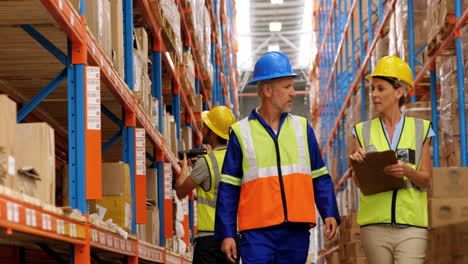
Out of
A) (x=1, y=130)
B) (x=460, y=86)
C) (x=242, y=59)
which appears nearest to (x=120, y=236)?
(x=1, y=130)

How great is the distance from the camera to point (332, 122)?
883 inches

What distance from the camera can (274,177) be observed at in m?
3.92

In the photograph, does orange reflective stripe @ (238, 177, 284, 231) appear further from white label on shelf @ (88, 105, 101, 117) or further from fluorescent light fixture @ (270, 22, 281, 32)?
fluorescent light fixture @ (270, 22, 281, 32)

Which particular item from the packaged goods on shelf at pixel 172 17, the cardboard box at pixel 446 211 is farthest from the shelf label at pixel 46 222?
the packaged goods on shelf at pixel 172 17

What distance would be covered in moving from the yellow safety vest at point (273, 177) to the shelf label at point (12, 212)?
1424 millimetres

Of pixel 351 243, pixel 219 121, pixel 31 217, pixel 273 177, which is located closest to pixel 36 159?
pixel 31 217

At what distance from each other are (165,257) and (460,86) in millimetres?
3078

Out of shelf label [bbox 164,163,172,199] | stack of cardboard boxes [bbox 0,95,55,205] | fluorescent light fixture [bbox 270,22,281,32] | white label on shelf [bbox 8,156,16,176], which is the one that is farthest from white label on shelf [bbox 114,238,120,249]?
fluorescent light fixture [bbox 270,22,281,32]

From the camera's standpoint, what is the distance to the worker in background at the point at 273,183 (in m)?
3.85

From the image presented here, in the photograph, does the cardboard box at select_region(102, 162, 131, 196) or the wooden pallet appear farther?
the wooden pallet

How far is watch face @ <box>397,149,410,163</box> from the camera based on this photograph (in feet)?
13.9

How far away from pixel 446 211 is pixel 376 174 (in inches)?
43.6

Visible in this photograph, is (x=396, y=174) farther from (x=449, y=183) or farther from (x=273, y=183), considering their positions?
(x=449, y=183)

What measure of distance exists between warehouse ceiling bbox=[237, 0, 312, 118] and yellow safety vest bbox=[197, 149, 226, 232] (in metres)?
22.5
